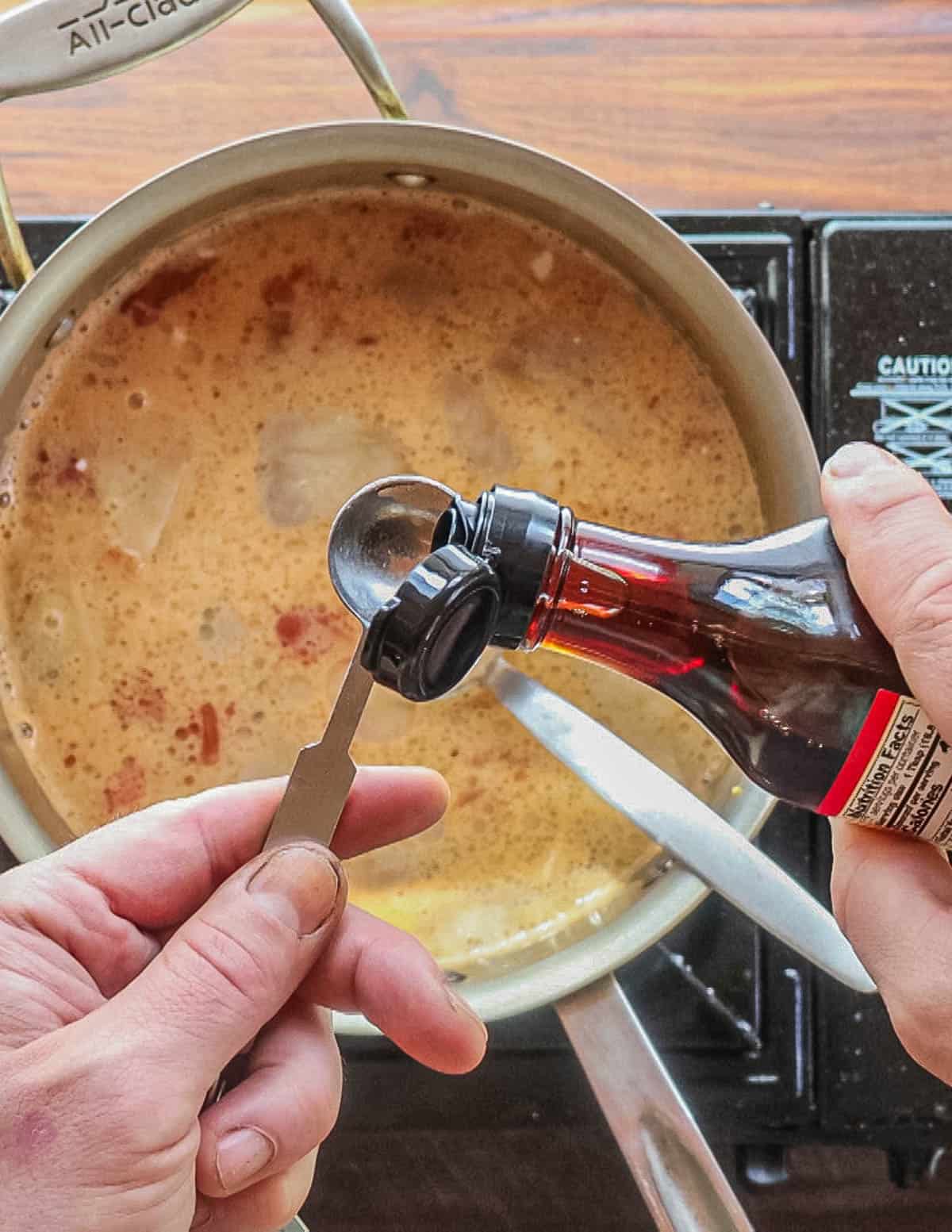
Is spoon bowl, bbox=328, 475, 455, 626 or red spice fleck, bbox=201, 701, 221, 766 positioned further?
red spice fleck, bbox=201, 701, 221, 766

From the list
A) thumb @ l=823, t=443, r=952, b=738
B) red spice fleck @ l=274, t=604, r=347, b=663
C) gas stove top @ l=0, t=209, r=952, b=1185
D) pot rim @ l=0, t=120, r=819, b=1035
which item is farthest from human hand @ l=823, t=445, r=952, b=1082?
red spice fleck @ l=274, t=604, r=347, b=663

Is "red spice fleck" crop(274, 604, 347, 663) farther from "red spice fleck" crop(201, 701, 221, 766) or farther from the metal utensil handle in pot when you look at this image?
the metal utensil handle in pot

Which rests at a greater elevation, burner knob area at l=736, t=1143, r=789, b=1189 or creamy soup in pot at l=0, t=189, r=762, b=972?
creamy soup in pot at l=0, t=189, r=762, b=972

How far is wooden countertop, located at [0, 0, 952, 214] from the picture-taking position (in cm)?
83

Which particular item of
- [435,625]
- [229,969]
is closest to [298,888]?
[229,969]

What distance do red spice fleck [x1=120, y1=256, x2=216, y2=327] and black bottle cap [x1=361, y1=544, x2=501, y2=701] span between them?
388mm

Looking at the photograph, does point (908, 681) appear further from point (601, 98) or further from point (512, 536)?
point (601, 98)

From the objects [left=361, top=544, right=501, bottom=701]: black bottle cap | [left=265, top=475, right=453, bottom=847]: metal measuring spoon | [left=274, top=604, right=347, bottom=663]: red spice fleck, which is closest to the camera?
[left=361, top=544, right=501, bottom=701]: black bottle cap

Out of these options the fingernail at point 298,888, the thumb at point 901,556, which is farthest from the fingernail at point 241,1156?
the thumb at point 901,556

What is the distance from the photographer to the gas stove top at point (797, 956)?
76 cm

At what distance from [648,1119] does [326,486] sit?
1.38ft

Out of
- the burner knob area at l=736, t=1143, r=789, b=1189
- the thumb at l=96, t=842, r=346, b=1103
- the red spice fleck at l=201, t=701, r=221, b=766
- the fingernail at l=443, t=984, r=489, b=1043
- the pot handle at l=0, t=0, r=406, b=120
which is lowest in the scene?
the burner knob area at l=736, t=1143, r=789, b=1189

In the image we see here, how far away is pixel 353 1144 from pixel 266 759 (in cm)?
27

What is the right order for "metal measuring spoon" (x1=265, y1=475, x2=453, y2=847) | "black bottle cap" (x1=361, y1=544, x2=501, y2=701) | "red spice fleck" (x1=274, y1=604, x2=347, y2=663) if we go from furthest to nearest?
"red spice fleck" (x1=274, y1=604, x2=347, y2=663) → "metal measuring spoon" (x1=265, y1=475, x2=453, y2=847) → "black bottle cap" (x1=361, y1=544, x2=501, y2=701)
